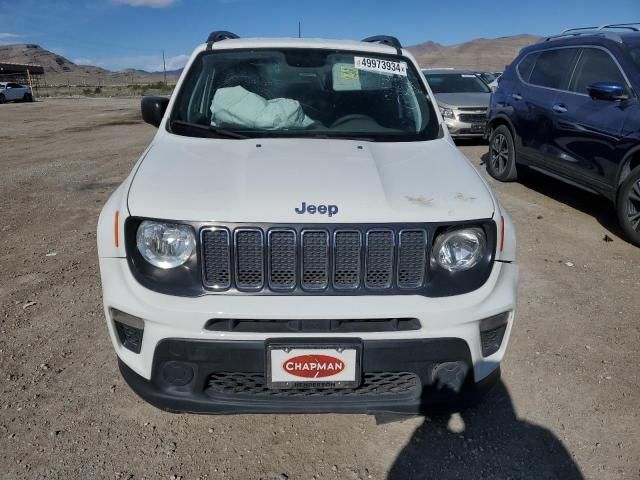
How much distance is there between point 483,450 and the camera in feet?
8.39

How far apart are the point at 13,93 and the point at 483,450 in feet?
140

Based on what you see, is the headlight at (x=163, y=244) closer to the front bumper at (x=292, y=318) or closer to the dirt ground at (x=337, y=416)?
the front bumper at (x=292, y=318)

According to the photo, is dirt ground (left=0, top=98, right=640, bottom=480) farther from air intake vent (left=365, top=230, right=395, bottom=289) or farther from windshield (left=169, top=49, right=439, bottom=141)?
windshield (left=169, top=49, right=439, bottom=141)

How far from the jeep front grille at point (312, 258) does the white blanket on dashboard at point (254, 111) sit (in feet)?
3.89

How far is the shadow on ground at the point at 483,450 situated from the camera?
2426 millimetres

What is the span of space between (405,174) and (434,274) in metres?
0.53

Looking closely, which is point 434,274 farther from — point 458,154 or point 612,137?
point 612,137

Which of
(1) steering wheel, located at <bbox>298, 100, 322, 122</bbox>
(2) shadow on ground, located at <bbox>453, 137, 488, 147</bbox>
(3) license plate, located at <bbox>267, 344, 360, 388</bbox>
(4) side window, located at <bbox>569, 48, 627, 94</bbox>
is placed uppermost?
→ (4) side window, located at <bbox>569, 48, 627, 94</bbox>

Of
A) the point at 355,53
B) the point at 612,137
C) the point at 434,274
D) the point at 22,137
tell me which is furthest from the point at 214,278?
the point at 22,137

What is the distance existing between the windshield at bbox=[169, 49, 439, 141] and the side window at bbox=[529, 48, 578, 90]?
3721 mm

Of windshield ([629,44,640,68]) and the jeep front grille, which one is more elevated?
windshield ([629,44,640,68])

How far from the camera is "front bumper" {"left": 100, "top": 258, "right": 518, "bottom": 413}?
83.4 inches

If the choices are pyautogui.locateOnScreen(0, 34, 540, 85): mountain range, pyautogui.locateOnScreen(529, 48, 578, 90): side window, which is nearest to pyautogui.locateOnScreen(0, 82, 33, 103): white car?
pyautogui.locateOnScreen(529, 48, 578, 90): side window

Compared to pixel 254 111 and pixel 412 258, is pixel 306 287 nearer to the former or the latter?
pixel 412 258
